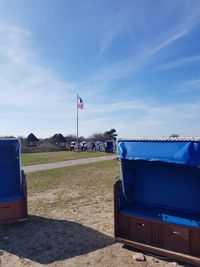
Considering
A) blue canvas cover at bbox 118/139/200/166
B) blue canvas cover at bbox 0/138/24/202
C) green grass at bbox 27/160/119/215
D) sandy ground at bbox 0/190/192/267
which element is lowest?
sandy ground at bbox 0/190/192/267

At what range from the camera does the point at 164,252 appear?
534 centimetres

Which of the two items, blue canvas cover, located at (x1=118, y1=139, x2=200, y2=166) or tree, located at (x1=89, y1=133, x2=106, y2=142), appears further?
tree, located at (x1=89, y1=133, x2=106, y2=142)

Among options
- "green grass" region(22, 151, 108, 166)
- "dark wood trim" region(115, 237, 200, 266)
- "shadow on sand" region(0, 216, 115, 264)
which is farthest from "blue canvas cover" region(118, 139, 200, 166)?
"green grass" region(22, 151, 108, 166)

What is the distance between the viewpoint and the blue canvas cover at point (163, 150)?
4.87m

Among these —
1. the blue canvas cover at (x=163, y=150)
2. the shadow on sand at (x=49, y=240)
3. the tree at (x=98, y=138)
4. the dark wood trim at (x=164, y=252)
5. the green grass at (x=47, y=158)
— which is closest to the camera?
the blue canvas cover at (x=163, y=150)

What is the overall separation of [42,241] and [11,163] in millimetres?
2561

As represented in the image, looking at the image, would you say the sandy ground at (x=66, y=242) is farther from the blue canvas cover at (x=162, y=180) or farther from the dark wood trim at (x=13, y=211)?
the blue canvas cover at (x=162, y=180)

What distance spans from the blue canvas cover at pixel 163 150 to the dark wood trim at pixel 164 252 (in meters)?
1.56

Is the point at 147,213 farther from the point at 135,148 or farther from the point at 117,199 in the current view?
the point at 135,148

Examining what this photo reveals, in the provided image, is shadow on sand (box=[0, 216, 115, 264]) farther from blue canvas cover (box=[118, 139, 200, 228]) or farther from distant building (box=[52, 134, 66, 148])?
distant building (box=[52, 134, 66, 148])

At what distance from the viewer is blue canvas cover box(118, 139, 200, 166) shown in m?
4.87

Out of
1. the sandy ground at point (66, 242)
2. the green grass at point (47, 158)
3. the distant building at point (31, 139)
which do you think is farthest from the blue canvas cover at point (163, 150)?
the distant building at point (31, 139)

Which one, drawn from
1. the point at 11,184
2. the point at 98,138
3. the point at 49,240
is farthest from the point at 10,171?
the point at 98,138

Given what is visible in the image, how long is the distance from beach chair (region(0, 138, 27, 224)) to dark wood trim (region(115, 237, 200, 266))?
2.72 m
